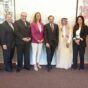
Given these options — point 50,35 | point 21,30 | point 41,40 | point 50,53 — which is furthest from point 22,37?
point 50,53

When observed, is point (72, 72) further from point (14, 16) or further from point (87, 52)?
point (14, 16)

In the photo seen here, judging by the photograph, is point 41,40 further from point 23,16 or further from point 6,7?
point 6,7

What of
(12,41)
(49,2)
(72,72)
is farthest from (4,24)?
(72,72)

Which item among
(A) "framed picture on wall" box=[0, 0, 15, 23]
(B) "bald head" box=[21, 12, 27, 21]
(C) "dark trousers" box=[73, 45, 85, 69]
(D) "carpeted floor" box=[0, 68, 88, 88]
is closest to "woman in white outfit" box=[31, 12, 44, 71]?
(B) "bald head" box=[21, 12, 27, 21]

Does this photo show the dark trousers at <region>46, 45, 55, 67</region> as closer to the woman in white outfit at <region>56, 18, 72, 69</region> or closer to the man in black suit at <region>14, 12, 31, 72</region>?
the woman in white outfit at <region>56, 18, 72, 69</region>

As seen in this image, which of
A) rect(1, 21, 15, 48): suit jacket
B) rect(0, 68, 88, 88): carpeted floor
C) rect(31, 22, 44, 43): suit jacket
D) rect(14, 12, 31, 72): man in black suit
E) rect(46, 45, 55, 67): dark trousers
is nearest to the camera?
rect(0, 68, 88, 88): carpeted floor

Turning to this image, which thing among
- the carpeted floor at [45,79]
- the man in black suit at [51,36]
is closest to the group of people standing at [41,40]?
the man in black suit at [51,36]

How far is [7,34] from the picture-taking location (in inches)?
236

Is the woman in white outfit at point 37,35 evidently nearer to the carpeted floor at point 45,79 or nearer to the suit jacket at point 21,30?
the suit jacket at point 21,30

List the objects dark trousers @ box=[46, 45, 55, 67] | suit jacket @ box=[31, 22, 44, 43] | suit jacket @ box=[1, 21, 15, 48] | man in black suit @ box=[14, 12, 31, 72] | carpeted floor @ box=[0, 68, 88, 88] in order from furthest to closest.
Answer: dark trousers @ box=[46, 45, 55, 67] < suit jacket @ box=[31, 22, 44, 43] < man in black suit @ box=[14, 12, 31, 72] < suit jacket @ box=[1, 21, 15, 48] < carpeted floor @ box=[0, 68, 88, 88]

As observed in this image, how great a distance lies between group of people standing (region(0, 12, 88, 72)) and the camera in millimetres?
6047

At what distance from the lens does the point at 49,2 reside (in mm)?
6438

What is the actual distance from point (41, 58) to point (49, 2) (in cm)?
141

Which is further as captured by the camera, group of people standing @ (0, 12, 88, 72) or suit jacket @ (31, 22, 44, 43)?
suit jacket @ (31, 22, 44, 43)
